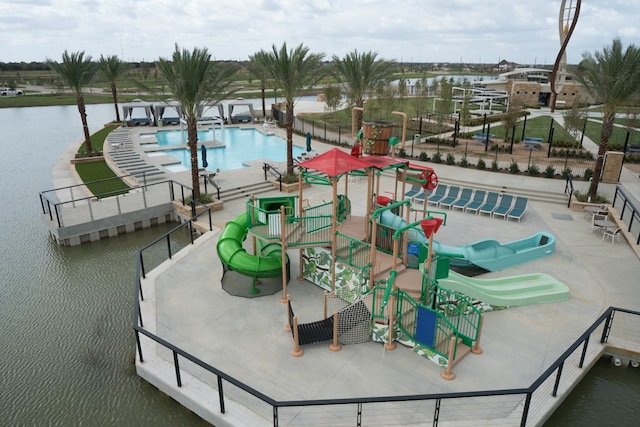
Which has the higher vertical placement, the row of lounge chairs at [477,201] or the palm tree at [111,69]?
the palm tree at [111,69]

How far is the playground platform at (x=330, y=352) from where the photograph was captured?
348 inches

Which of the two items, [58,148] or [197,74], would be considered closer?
[197,74]

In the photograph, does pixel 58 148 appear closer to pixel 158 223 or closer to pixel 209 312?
pixel 158 223

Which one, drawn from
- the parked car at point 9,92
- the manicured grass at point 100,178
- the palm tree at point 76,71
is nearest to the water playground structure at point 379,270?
the manicured grass at point 100,178

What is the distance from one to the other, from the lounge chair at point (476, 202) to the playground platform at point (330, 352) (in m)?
4.68

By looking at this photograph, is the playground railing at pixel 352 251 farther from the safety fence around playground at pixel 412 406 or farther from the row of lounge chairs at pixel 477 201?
the row of lounge chairs at pixel 477 201

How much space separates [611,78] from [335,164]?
48.4 feet

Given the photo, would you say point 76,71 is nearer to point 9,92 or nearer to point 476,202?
point 476,202

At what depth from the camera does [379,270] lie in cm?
1182

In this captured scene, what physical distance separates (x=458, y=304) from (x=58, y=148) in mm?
39049

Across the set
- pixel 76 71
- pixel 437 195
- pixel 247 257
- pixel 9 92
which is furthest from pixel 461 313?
pixel 9 92

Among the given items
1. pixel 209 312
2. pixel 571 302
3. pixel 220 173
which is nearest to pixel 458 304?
pixel 571 302

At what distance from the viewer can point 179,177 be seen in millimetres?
25172

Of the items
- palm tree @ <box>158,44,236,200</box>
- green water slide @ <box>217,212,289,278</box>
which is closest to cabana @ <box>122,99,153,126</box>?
palm tree @ <box>158,44,236,200</box>
